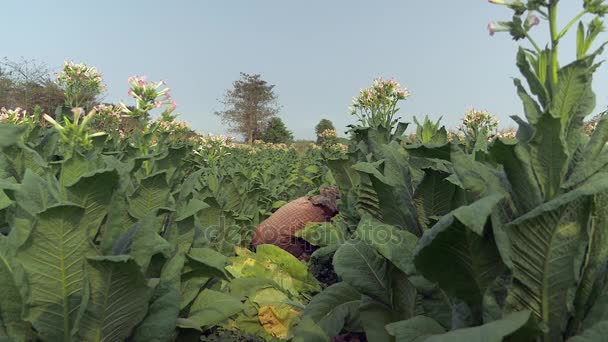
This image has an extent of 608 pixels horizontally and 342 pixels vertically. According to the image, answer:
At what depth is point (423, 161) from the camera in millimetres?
2865

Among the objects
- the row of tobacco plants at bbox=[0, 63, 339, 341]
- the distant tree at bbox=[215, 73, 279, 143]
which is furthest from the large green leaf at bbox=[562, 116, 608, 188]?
the distant tree at bbox=[215, 73, 279, 143]

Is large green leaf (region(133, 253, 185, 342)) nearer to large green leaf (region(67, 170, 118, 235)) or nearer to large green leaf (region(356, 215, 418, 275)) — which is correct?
large green leaf (region(67, 170, 118, 235))

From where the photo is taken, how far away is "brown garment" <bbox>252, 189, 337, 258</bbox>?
509 cm

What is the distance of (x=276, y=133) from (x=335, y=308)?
58.2 metres

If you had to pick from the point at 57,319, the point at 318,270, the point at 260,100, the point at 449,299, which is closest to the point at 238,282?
the point at 318,270

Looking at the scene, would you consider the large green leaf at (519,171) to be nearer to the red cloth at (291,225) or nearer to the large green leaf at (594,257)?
the large green leaf at (594,257)

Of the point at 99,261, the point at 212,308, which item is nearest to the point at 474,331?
the point at 99,261

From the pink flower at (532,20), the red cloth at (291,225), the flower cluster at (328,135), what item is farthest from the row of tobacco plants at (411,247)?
the flower cluster at (328,135)

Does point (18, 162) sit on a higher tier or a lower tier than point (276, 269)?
higher

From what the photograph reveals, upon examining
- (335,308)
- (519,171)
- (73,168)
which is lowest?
(335,308)

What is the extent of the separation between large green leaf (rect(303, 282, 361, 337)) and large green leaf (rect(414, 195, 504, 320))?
878 mm

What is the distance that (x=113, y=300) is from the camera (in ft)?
6.04

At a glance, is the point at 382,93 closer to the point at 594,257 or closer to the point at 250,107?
the point at 594,257

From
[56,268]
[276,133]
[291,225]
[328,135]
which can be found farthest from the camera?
[276,133]
